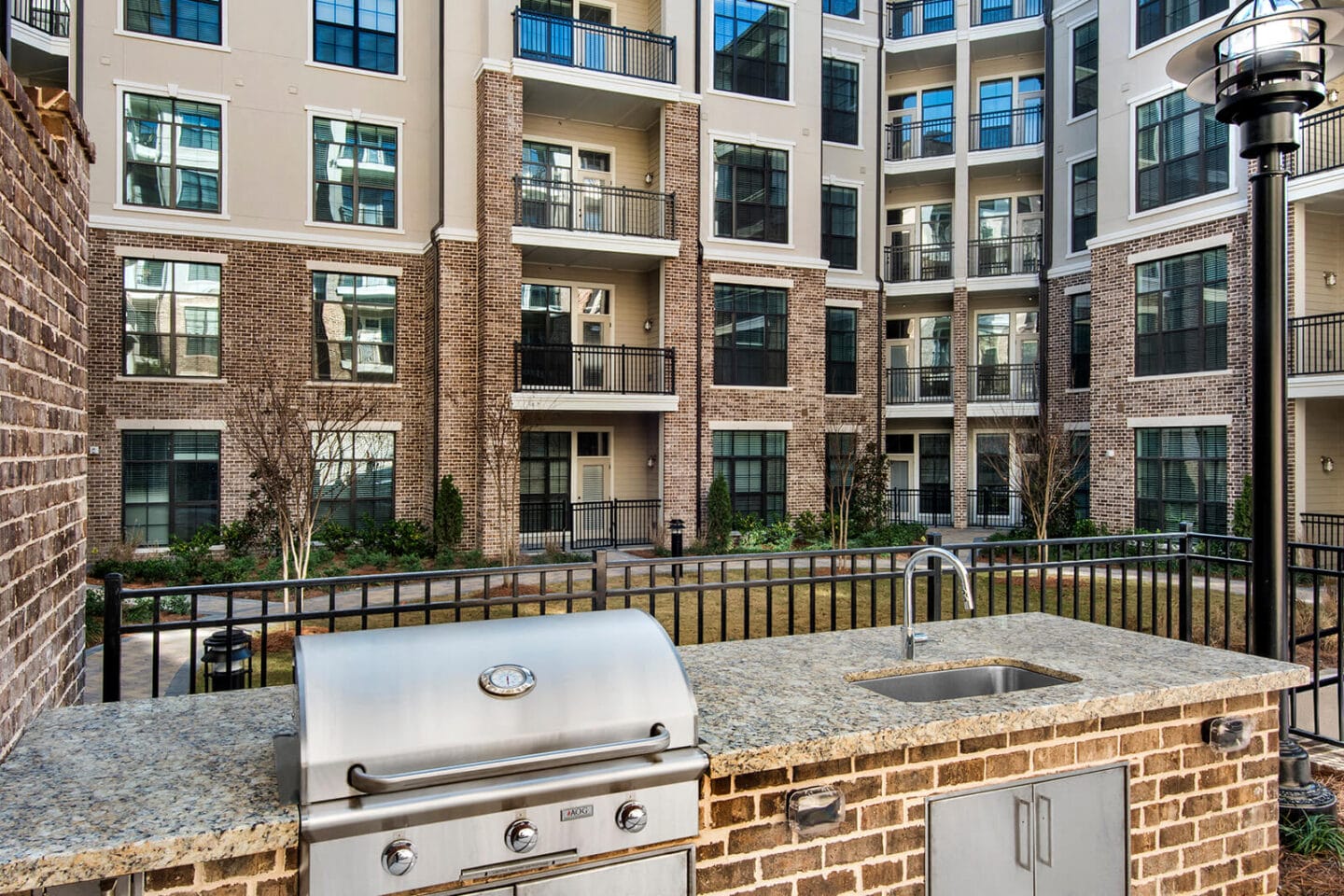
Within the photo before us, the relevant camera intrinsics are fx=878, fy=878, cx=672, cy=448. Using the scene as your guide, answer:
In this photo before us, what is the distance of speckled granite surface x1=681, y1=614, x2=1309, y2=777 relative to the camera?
272 centimetres

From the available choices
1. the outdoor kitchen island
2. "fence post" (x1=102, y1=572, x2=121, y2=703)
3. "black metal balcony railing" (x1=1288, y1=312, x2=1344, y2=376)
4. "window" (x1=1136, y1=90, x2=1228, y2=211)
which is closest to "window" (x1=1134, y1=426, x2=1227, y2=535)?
"black metal balcony railing" (x1=1288, y1=312, x2=1344, y2=376)

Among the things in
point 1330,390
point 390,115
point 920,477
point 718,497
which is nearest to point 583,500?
point 718,497

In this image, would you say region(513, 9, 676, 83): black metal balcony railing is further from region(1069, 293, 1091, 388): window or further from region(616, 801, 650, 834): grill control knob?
region(616, 801, 650, 834): grill control knob

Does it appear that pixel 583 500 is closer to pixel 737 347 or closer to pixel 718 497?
pixel 718 497

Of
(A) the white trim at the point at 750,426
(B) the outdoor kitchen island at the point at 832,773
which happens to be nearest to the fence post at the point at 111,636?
(B) the outdoor kitchen island at the point at 832,773

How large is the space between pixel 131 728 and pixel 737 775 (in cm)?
197

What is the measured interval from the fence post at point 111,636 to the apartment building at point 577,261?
40.6 feet

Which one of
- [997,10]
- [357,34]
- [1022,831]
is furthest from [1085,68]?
[1022,831]

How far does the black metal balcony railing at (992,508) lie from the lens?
2520cm

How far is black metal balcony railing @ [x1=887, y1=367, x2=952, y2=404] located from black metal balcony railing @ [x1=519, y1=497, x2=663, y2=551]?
31.5 ft

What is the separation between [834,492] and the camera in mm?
22328

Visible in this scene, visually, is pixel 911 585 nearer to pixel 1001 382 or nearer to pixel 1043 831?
pixel 1043 831

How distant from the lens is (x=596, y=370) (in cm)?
2059

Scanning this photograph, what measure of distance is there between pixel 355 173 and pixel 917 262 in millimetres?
16256
